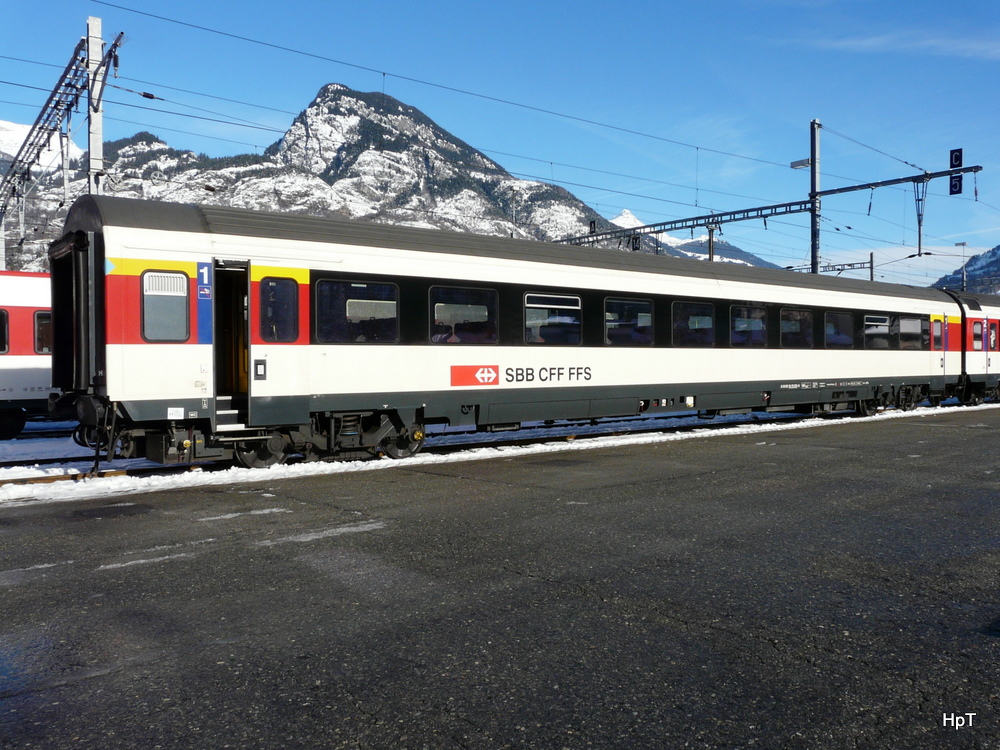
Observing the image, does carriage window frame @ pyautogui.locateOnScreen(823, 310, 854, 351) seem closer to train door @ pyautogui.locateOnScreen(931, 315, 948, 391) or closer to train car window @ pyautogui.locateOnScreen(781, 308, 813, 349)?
train car window @ pyautogui.locateOnScreen(781, 308, 813, 349)

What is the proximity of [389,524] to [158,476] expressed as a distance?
4.14 meters

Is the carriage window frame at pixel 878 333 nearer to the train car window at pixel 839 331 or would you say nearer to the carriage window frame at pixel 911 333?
the carriage window frame at pixel 911 333

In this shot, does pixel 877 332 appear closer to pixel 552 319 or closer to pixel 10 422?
pixel 552 319

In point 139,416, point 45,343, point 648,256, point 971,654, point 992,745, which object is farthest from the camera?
point 45,343

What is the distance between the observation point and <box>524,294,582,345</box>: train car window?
12.4m

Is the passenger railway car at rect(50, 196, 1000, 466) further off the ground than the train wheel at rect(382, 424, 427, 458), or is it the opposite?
the passenger railway car at rect(50, 196, 1000, 466)

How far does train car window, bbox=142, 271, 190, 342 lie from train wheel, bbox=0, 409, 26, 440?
9.52 meters

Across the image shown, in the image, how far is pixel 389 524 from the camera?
689 cm

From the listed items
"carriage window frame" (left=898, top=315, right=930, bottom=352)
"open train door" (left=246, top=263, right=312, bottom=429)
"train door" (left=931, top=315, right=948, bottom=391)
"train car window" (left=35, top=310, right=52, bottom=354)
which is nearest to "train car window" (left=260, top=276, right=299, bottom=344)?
"open train door" (left=246, top=263, right=312, bottom=429)

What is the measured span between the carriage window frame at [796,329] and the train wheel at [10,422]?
54.5 ft

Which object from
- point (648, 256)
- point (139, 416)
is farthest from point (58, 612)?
point (648, 256)

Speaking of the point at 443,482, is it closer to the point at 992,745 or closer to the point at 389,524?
the point at 389,524

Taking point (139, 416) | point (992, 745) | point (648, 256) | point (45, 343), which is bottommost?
point (992, 745)

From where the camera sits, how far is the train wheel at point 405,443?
1135 centimetres
